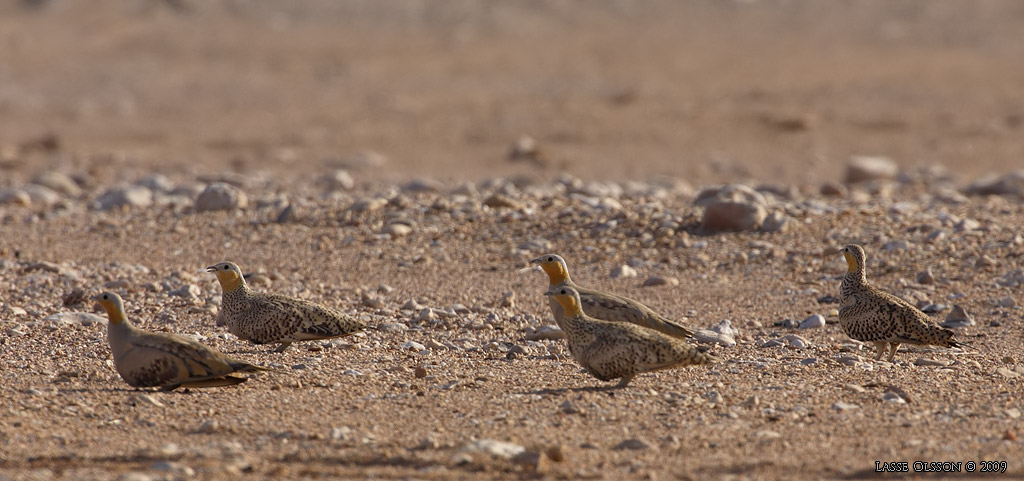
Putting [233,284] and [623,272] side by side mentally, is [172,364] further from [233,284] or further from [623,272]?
[623,272]

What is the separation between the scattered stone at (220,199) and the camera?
44.0 ft

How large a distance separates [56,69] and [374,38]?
8209mm

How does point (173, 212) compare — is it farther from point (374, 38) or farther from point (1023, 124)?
point (374, 38)

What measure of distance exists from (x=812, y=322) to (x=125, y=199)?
8.08 metres

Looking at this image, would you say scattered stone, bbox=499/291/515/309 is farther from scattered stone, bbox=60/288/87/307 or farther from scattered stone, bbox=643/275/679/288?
scattered stone, bbox=60/288/87/307

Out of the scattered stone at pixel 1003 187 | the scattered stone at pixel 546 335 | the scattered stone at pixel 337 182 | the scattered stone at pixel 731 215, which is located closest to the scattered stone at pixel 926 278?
the scattered stone at pixel 731 215

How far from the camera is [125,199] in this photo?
1405 cm

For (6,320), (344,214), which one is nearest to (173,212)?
(344,214)

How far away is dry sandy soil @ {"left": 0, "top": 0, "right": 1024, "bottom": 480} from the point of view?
6145 mm

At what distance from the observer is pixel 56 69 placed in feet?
102

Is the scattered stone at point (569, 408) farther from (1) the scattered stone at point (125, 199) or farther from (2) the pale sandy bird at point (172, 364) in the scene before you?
(1) the scattered stone at point (125, 199)

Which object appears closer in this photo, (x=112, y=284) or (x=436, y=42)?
(x=112, y=284)

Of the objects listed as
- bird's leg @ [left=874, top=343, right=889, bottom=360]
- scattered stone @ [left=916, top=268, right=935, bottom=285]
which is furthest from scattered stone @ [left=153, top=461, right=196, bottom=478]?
scattered stone @ [left=916, top=268, right=935, bottom=285]

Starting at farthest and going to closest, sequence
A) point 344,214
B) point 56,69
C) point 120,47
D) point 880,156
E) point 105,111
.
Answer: point 120,47 < point 56,69 < point 105,111 < point 880,156 < point 344,214
